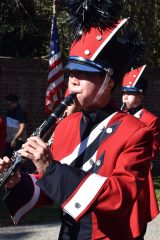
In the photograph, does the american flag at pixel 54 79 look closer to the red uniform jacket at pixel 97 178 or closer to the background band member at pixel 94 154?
the red uniform jacket at pixel 97 178

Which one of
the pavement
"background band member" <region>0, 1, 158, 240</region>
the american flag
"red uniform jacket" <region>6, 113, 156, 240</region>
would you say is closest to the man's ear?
"background band member" <region>0, 1, 158, 240</region>

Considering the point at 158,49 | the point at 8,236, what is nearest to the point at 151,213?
the point at 8,236

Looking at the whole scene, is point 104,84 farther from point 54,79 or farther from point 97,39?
point 54,79

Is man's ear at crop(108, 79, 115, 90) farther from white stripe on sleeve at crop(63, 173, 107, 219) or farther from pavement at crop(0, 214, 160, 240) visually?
pavement at crop(0, 214, 160, 240)

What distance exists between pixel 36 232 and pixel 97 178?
4.66 meters

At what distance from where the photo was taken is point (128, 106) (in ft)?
24.9

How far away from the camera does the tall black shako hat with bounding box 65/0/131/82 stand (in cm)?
300

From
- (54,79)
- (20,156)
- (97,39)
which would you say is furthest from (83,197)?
(54,79)

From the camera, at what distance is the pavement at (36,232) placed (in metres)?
6.88

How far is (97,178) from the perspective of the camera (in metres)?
2.62

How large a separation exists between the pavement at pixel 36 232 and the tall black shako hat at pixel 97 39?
4.08 metres

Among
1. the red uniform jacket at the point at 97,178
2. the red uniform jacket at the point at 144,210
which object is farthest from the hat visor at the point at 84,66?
the red uniform jacket at the point at 144,210

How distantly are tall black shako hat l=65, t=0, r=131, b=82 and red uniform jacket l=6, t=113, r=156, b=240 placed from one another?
283mm

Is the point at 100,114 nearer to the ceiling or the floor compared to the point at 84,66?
nearer to the floor
